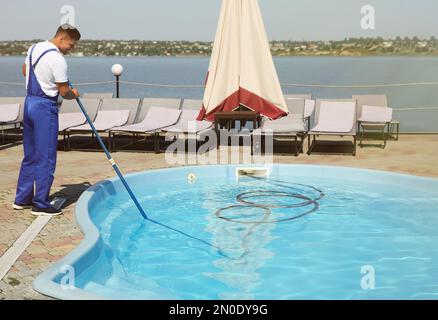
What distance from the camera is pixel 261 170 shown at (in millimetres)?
8781

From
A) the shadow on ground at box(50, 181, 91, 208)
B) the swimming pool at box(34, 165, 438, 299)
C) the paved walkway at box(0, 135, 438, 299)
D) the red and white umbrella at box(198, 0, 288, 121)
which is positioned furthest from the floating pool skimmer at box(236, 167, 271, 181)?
the shadow on ground at box(50, 181, 91, 208)

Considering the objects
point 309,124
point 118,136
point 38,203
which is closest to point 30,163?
point 38,203

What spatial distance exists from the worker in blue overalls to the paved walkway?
40cm

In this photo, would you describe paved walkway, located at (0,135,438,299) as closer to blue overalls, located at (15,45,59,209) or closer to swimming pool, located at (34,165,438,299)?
swimming pool, located at (34,165,438,299)

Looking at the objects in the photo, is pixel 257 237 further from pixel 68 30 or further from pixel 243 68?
pixel 243 68

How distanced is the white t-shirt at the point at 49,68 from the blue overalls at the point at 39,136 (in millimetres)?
39

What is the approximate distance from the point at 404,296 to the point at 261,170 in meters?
4.13

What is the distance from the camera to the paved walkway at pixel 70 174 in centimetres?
459

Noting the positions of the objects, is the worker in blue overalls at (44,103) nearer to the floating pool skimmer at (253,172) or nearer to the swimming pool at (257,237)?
the swimming pool at (257,237)

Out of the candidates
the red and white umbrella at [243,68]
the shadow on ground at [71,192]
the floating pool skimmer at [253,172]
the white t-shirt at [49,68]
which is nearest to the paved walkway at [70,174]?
the shadow on ground at [71,192]

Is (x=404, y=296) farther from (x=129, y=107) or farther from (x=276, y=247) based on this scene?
(x=129, y=107)

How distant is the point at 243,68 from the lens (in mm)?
10383

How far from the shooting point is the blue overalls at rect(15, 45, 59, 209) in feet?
20.0

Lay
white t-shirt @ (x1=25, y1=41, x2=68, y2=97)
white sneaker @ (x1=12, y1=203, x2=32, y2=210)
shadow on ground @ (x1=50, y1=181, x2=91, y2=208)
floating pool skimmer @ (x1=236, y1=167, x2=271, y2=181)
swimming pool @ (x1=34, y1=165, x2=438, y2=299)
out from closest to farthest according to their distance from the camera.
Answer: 1. swimming pool @ (x1=34, y1=165, x2=438, y2=299)
2. white t-shirt @ (x1=25, y1=41, x2=68, y2=97)
3. white sneaker @ (x1=12, y1=203, x2=32, y2=210)
4. shadow on ground @ (x1=50, y1=181, x2=91, y2=208)
5. floating pool skimmer @ (x1=236, y1=167, x2=271, y2=181)
